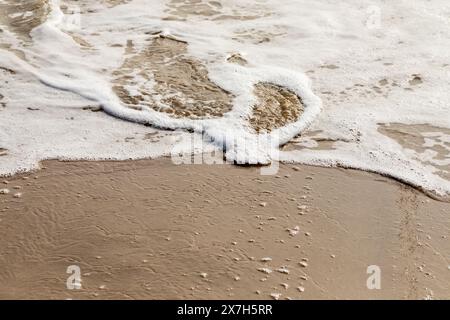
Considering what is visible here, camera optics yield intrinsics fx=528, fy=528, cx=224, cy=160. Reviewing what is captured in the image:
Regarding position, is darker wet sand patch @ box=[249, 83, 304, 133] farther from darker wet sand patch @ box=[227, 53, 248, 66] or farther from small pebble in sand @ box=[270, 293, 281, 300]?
small pebble in sand @ box=[270, 293, 281, 300]

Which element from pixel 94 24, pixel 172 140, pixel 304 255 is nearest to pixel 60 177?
pixel 172 140

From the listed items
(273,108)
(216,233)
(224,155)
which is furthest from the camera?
(273,108)

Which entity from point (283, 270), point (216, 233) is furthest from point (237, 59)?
point (283, 270)

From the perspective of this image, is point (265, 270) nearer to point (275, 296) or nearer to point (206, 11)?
point (275, 296)

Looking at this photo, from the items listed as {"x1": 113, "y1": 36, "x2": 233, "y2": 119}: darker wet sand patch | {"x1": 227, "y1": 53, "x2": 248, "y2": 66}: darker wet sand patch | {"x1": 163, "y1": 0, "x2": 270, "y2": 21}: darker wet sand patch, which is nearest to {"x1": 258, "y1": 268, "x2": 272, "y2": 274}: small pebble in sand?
{"x1": 113, "y1": 36, "x2": 233, "y2": 119}: darker wet sand patch

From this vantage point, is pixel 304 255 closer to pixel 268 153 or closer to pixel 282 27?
pixel 268 153
